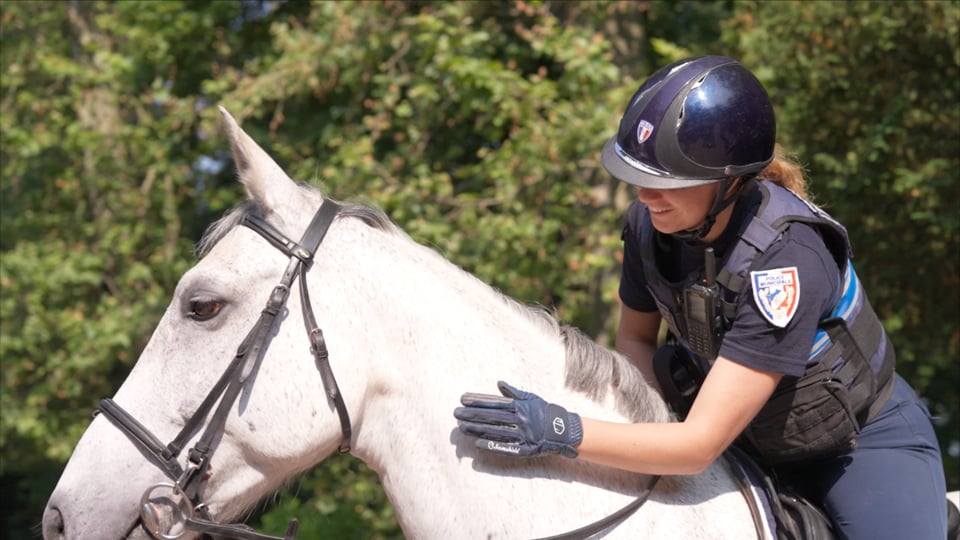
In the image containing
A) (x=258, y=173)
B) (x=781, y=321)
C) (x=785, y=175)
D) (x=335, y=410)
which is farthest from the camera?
(x=785, y=175)

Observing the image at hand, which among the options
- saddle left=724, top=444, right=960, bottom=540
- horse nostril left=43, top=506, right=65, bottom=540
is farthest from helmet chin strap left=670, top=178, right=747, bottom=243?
horse nostril left=43, top=506, right=65, bottom=540

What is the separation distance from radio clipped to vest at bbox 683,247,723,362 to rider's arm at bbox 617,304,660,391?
52 cm

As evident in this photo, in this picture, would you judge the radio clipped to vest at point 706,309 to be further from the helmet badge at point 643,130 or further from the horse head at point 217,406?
the horse head at point 217,406

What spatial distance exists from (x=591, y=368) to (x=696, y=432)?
0.40 m

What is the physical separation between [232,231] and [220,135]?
629 centimetres

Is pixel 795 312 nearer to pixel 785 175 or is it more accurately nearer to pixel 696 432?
pixel 696 432

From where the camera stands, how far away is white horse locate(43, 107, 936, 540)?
2.39 m

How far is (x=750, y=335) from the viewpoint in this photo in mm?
2342

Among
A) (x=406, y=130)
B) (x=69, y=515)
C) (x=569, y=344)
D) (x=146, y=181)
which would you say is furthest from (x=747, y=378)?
(x=146, y=181)

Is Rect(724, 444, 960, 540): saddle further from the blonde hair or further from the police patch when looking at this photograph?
the blonde hair

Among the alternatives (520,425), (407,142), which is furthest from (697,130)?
(407,142)

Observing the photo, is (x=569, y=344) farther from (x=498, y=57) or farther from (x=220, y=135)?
(x=220, y=135)

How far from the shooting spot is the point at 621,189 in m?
7.53

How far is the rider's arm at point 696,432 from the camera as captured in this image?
233 centimetres
